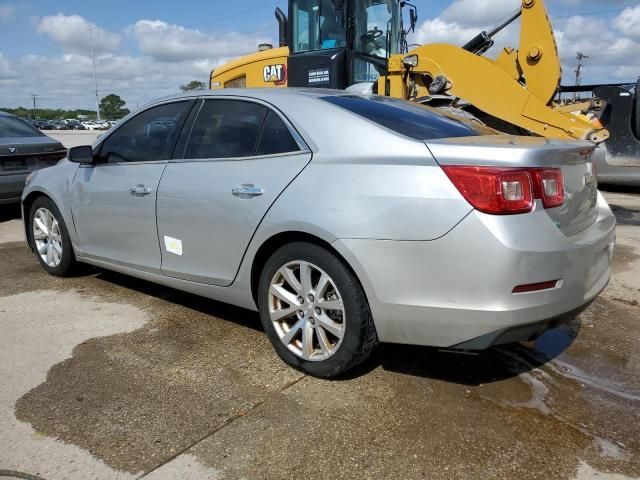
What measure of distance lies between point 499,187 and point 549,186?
32 cm

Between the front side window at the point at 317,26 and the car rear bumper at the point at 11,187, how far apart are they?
13.7ft

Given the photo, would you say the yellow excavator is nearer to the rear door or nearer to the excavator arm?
the excavator arm

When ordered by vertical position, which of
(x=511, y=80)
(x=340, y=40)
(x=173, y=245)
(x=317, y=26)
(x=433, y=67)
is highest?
(x=317, y=26)

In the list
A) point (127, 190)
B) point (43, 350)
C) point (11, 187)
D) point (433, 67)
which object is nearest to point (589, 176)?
point (127, 190)

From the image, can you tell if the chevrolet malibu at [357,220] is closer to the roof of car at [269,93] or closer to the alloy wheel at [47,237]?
the roof of car at [269,93]

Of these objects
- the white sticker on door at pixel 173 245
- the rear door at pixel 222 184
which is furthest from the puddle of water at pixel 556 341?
the white sticker on door at pixel 173 245

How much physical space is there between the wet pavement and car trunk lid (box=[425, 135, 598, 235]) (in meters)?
0.95

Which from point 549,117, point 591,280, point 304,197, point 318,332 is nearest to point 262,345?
point 318,332

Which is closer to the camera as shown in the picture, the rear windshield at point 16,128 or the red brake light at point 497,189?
the red brake light at point 497,189

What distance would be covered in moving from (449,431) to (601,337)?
179 centimetres

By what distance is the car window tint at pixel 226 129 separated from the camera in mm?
3479

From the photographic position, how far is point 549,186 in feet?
8.79

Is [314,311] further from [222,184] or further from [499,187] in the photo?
[499,187]

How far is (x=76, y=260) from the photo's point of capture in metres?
4.94
